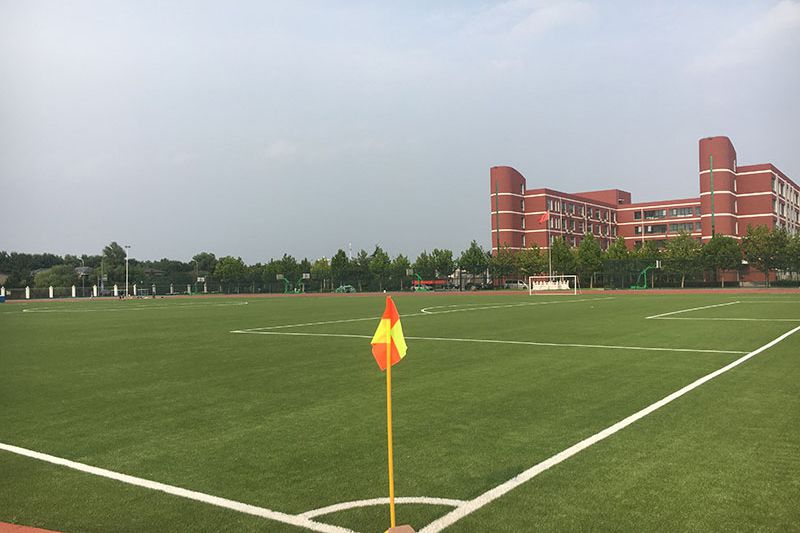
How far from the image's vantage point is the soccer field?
4.44 metres

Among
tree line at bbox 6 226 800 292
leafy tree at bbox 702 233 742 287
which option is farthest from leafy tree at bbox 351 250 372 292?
leafy tree at bbox 702 233 742 287

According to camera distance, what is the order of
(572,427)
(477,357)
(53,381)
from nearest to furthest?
1. (572,427)
2. (53,381)
3. (477,357)

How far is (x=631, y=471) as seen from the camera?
520 cm

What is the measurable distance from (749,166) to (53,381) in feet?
355

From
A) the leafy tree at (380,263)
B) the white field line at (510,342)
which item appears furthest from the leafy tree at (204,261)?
the white field line at (510,342)

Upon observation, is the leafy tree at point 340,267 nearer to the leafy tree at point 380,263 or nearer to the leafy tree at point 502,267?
the leafy tree at point 380,263

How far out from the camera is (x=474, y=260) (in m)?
91.1

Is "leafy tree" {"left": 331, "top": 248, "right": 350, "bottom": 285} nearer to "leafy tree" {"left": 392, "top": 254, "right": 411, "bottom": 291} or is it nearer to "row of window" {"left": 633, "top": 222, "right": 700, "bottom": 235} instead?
"leafy tree" {"left": 392, "top": 254, "right": 411, "bottom": 291}

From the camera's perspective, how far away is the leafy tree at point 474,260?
84375 mm

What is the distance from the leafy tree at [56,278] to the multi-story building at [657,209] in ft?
225

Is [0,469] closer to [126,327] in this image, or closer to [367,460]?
[367,460]

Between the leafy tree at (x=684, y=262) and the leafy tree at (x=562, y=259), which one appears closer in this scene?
the leafy tree at (x=684, y=262)

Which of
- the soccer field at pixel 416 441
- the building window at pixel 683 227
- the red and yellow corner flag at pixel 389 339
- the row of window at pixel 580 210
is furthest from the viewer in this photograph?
the building window at pixel 683 227

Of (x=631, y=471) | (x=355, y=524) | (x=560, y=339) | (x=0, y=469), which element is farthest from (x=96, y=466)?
(x=560, y=339)
